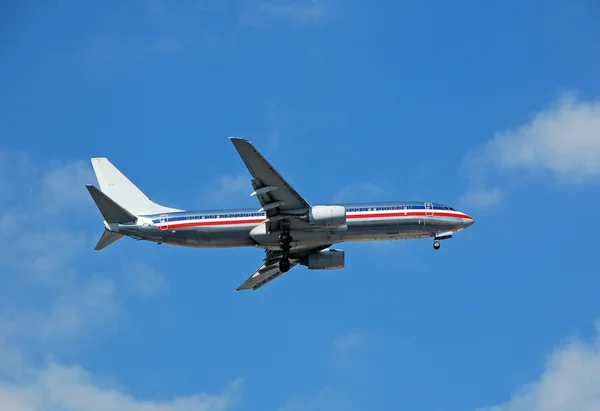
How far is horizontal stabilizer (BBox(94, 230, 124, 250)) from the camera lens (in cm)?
7369

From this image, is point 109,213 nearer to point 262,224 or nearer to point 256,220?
point 256,220

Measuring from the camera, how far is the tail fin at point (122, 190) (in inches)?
3056

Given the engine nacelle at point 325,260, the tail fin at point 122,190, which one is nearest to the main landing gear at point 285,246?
the engine nacelle at point 325,260

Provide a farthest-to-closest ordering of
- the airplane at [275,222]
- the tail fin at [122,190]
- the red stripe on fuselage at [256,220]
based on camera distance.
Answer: the tail fin at [122,190], the red stripe on fuselage at [256,220], the airplane at [275,222]

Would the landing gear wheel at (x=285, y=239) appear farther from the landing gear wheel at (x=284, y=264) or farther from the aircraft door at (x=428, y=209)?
the aircraft door at (x=428, y=209)

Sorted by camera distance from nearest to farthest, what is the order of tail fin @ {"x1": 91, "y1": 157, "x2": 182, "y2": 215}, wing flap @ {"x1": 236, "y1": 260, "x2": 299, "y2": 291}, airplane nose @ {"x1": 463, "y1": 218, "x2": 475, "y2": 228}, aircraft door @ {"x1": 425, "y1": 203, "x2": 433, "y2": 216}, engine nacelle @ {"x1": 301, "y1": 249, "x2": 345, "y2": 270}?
aircraft door @ {"x1": 425, "y1": 203, "x2": 433, "y2": 216} < tail fin @ {"x1": 91, "y1": 157, "x2": 182, "y2": 215} < airplane nose @ {"x1": 463, "y1": 218, "x2": 475, "y2": 228} < engine nacelle @ {"x1": 301, "y1": 249, "x2": 345, "y2": 270} < wing flap @ {"x1": 236, "y1": 260, "x2": 299, "y2": 291}

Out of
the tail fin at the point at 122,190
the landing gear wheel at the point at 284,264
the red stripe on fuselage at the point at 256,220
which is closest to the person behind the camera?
the red stripe on fuselage at the point at 256,220

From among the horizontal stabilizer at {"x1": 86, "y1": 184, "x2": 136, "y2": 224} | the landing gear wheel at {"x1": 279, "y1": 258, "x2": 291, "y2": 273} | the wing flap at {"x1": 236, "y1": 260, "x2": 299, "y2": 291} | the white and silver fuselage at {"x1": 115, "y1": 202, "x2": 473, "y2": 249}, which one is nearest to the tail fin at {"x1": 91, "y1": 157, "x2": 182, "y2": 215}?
the white and silver fuselage at {"x1": 115, "y1": 202, "x2": 473, "y2": 249}

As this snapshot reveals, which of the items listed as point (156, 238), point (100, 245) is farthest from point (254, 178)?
point (100, 245)

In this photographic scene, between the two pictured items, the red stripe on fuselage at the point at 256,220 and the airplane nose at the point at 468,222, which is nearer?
the red stripe on fuselage at the point at 256,220

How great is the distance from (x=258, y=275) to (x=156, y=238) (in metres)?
14.3

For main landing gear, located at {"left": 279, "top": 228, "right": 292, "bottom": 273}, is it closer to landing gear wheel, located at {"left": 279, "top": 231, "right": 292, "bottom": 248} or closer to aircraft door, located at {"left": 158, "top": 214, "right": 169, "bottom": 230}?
landing gear wheel, located at {"left": 279, "top": 231, "right": 292, "bottom": 248}

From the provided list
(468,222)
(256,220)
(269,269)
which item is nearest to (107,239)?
(256,220)

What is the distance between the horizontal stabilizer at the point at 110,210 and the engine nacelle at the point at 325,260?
17.1 m
